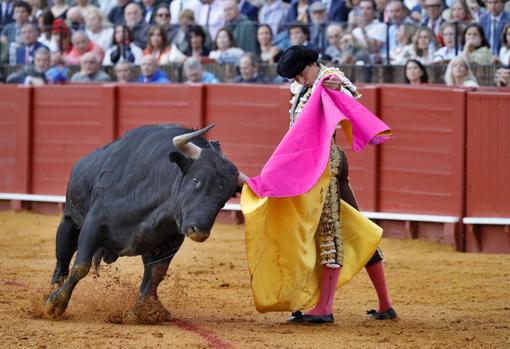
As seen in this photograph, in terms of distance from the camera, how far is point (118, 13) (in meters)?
13.6

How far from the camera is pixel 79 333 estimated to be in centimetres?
580

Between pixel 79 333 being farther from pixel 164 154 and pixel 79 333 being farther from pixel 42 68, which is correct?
pixel 42 68

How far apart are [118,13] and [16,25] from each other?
1.31 m

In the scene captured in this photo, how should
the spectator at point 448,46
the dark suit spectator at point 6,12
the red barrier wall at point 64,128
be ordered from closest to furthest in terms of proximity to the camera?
the spectator at point 448,46, the red barrier wall at point 64,128, the dark suit spectator at point 6,12

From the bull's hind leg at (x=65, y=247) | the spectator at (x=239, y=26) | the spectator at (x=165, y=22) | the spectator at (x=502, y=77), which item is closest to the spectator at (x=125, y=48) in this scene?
the spectator at (x=165, y=22)

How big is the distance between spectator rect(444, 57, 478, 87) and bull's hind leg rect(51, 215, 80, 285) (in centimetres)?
417

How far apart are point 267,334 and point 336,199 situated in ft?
2.59

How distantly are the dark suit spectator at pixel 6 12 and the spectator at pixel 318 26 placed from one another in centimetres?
464

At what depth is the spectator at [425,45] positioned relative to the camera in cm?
1049

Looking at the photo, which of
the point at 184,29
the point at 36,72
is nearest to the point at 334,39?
the point at 184,29

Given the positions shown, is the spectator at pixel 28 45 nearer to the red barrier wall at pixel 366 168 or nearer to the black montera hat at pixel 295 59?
the red barrier wall at pixel 366 168

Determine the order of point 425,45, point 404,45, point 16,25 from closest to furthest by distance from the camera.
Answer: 1. point 425,45
2. point 404,45
3. point 16,25

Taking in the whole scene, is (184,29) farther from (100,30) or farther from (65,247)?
(65,247)

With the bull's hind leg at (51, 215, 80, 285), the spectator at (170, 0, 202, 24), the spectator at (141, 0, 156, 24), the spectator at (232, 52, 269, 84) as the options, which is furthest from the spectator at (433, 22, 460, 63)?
the bull's hind leg at (51, 215, 80, 285)
